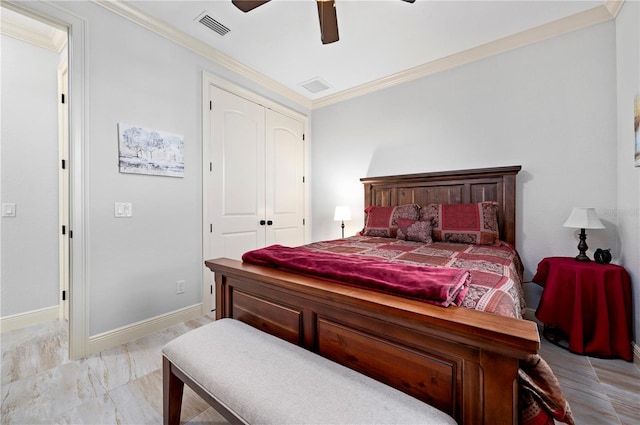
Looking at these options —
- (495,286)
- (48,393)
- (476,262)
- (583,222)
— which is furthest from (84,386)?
(583,222)

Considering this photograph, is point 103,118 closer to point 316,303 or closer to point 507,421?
point 316,303

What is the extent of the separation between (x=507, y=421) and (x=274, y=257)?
1137mm

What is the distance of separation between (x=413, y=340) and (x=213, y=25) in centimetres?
289

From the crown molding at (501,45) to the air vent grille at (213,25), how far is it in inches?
69.6

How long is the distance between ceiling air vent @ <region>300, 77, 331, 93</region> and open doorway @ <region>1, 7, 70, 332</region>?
7.80 feet

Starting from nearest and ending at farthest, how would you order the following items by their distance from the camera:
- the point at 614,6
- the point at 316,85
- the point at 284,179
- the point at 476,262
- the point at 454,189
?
the point at 476,262 → the point at 614,6 → the point at 454,189 → the point at 316,85 → the point at 284,179

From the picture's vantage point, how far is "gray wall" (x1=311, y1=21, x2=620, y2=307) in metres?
2.25

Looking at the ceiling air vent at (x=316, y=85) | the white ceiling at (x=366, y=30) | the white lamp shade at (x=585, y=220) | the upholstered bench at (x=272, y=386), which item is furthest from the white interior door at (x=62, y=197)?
the white lamp shade at (x=585, y=220)

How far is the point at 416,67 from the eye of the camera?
10.3 ft

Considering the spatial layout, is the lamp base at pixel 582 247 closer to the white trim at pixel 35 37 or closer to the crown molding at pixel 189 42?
the crown molding at pixel 189 42

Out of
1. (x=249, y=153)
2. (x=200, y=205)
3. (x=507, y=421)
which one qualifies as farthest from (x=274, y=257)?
(x=249, y=153)

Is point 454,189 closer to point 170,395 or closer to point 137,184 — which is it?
point 170,395

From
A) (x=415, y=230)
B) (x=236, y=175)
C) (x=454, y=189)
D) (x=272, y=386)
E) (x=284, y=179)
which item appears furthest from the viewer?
(x=284, y=179)

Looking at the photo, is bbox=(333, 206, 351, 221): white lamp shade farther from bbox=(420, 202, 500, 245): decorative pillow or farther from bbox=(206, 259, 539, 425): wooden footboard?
bbox=(206, 259, 539, 425): wooden footboard
